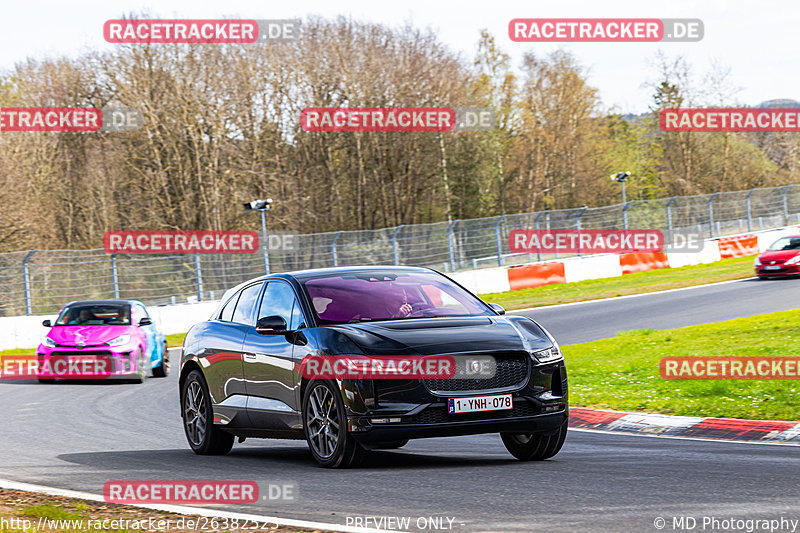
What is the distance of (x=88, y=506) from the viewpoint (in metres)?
7.19

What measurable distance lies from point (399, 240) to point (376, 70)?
60.6 feet

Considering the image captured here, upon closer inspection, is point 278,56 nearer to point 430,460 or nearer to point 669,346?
point 669,346

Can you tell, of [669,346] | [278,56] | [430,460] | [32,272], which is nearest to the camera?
A: [430,460]

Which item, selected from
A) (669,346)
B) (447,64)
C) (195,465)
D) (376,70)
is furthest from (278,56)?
(195,465)

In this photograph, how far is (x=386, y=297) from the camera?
29.6 feet

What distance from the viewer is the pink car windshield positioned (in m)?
8.80
